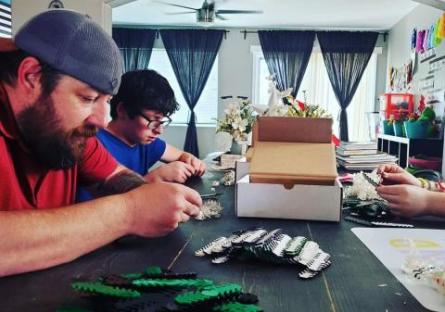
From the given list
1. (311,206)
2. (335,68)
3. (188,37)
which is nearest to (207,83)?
(188,37)

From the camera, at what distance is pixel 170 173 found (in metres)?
1.90

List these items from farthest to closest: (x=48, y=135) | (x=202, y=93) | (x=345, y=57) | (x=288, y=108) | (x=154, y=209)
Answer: (x=202, y=93) < (x=345, y=57) < (x=288, y=108) < (x=48, y=135) < (x=154, y=209)

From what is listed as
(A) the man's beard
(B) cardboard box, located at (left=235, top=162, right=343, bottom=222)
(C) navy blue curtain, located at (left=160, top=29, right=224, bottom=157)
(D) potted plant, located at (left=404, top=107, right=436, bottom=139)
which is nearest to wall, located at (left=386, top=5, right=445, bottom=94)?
(D) potted plant, located at (left=404, top=107, right=436, bottom=139)

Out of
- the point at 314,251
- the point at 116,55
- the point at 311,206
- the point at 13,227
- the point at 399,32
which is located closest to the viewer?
the point at 13,227

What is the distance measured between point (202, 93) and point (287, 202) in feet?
21.8

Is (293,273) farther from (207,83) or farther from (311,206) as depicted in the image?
(207,83)

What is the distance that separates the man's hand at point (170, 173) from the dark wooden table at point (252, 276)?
2.67 ft

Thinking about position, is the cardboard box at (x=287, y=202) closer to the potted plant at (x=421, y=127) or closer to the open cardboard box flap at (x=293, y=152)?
the open cardboard box flap at (x=293, y=152)

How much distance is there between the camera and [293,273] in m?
0.79

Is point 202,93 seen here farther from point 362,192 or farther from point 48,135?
point 48,135

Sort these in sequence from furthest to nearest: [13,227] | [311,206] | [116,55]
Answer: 1. [311,206]
2. [116,55]
3. [13,227]

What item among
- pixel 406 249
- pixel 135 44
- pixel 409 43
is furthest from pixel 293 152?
pixel 135 44

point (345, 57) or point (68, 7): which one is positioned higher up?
point (345, 57)

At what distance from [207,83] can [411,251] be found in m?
6.93
